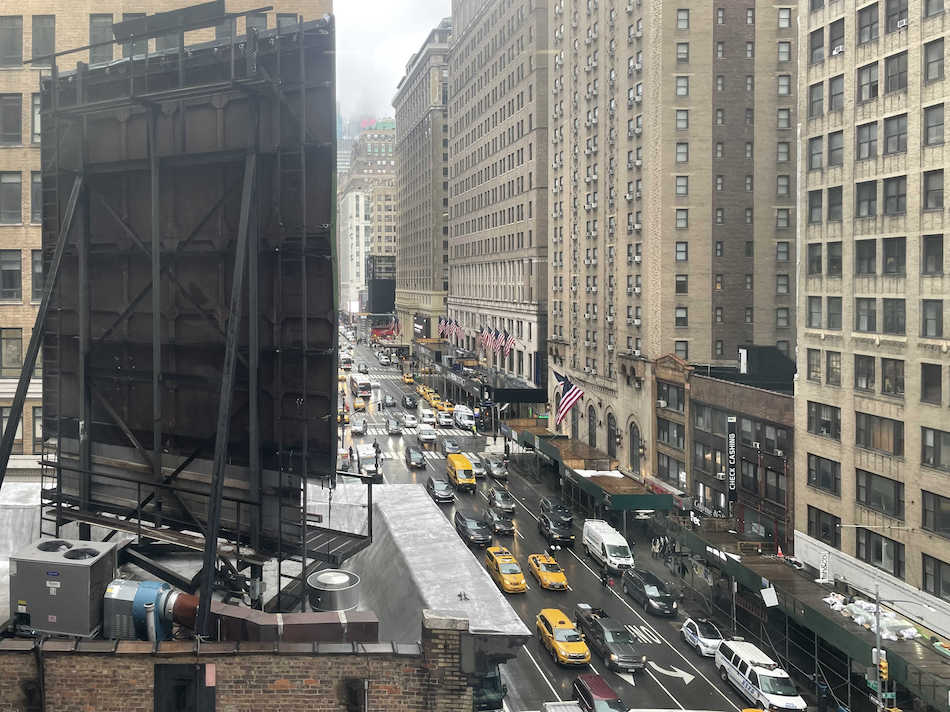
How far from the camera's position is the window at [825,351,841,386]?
47625 millimetres

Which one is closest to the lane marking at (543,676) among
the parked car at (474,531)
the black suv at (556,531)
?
the parked car at (474,531)

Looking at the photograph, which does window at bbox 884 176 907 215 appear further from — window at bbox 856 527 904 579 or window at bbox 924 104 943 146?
window at bbox 856 527 904 579

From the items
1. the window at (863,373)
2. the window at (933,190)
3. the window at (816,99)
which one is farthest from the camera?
the window at (816,99)

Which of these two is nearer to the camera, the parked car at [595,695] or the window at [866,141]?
the parked car at [595,695]

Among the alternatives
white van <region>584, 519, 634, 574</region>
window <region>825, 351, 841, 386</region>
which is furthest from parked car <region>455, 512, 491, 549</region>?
window <region>825, 351, 841, 386</region>

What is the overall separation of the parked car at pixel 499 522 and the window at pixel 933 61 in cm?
3460

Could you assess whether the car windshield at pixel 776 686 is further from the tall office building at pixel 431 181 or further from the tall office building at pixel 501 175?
the tall office building at pixel 431 181

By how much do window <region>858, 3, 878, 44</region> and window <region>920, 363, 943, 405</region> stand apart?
16.7 m

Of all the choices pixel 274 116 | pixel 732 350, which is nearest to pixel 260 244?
pixel 274 116

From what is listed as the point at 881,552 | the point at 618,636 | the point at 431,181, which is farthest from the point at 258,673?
the point at 431,181

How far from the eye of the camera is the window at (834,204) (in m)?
48.4

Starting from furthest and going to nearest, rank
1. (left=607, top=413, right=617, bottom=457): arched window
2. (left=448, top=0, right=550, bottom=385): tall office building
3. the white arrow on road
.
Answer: (left=448, top=0, right=550, bottom=385): tall office building, (left=607, top=413, right=617, bottom=457): arched window, the white arrow on road

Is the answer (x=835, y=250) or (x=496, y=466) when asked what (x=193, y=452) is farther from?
(x=496, y=466)

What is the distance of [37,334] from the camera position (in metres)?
15.4
